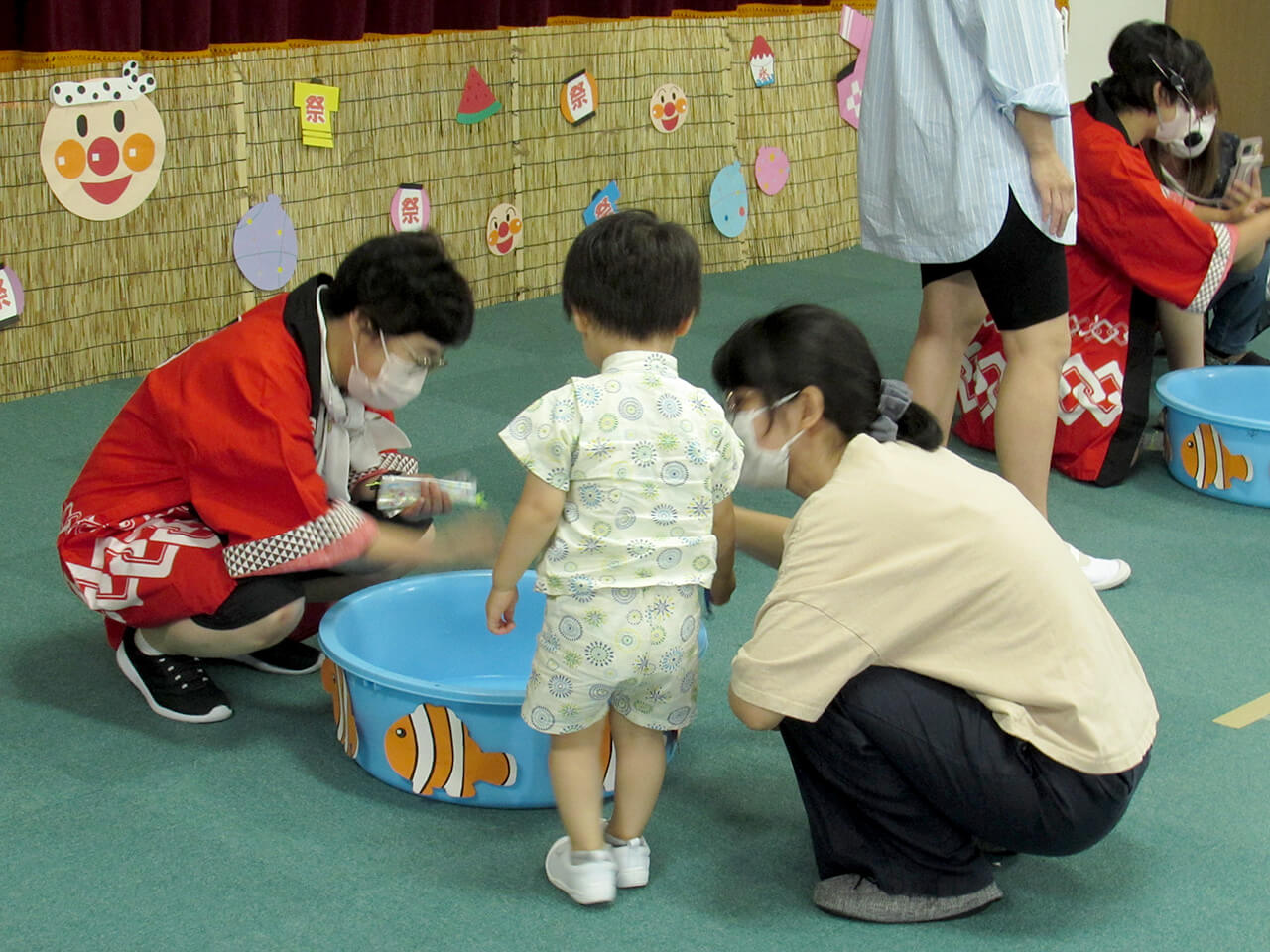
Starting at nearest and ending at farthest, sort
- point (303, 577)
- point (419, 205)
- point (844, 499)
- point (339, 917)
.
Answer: point (844, 499) → point (339, 917) → point (303, 577) → point (419, 205)

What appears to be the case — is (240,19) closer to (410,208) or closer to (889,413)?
(410,208)

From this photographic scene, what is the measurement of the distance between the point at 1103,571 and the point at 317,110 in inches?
88.1

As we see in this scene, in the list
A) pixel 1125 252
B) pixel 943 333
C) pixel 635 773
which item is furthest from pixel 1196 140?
pixel 635 773

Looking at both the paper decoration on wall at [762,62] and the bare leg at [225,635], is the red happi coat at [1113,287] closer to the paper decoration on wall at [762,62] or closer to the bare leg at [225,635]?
the bare leg at [225,635]

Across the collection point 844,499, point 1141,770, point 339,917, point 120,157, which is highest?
point 120,157

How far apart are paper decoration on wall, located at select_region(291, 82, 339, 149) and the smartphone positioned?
2136mm

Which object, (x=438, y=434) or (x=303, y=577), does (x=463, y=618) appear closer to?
(x=303, y=577)

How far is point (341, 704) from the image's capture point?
1854 mm

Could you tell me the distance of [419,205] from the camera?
3.94 metres

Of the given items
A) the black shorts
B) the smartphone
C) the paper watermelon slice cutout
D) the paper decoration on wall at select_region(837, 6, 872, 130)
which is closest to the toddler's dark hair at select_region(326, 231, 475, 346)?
the black shorts

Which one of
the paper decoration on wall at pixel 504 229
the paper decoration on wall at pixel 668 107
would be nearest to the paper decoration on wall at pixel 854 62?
the paper decoration on wall at pixel 668 107

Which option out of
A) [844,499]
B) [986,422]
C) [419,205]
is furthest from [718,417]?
[419,205]

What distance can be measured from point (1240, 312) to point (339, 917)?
2665 millimetres

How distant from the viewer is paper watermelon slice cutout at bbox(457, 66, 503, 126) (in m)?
3.96
